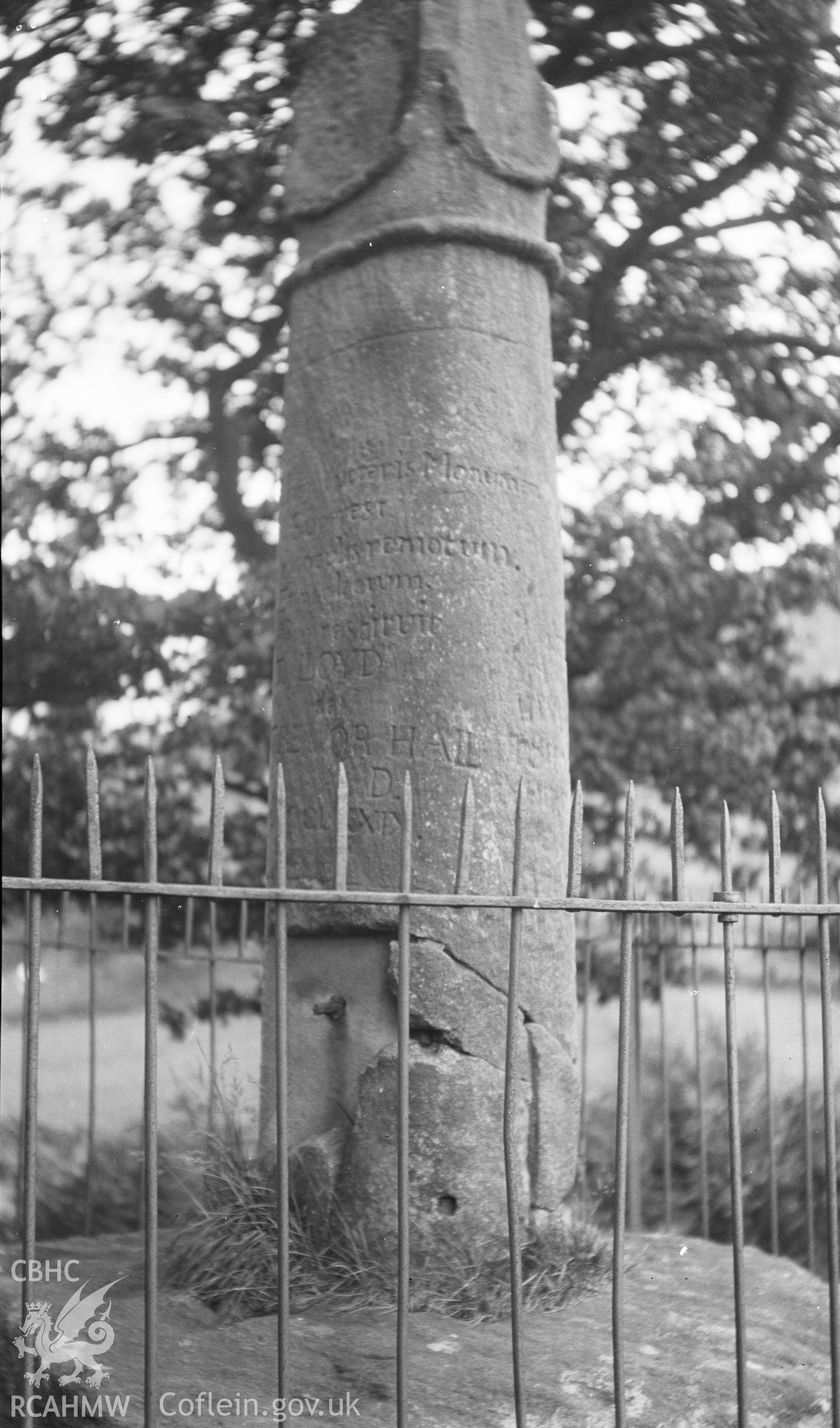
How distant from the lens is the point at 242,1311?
10.8ft

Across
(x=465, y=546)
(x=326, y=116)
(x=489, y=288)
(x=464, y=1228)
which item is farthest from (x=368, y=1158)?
(x=326, y=116)

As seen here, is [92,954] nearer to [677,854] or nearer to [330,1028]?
[330,1028]

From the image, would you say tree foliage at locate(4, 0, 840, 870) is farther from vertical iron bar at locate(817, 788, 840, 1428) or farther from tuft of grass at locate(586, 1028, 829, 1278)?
vertical iron bar at locate(817, 788, 840, 1428)

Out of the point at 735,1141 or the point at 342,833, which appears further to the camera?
the point at 735,1141

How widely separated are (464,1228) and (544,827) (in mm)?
1102

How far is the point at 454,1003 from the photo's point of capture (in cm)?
350

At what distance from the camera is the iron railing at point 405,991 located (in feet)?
6.93

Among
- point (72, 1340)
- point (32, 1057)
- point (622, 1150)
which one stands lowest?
point (72, 1340)

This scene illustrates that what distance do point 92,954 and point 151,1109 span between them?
3.29m

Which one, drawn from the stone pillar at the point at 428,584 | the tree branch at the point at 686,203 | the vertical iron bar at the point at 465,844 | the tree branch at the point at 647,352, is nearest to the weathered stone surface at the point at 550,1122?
the stone pillar at the point at 428,584

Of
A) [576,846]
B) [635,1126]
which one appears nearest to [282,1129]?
[576,846]

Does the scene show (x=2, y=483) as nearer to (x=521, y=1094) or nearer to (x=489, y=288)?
(x=489, y=288)

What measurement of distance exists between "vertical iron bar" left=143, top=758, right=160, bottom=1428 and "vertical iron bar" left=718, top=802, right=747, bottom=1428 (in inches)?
40.0

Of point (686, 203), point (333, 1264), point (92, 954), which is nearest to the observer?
point (333, 1264)
